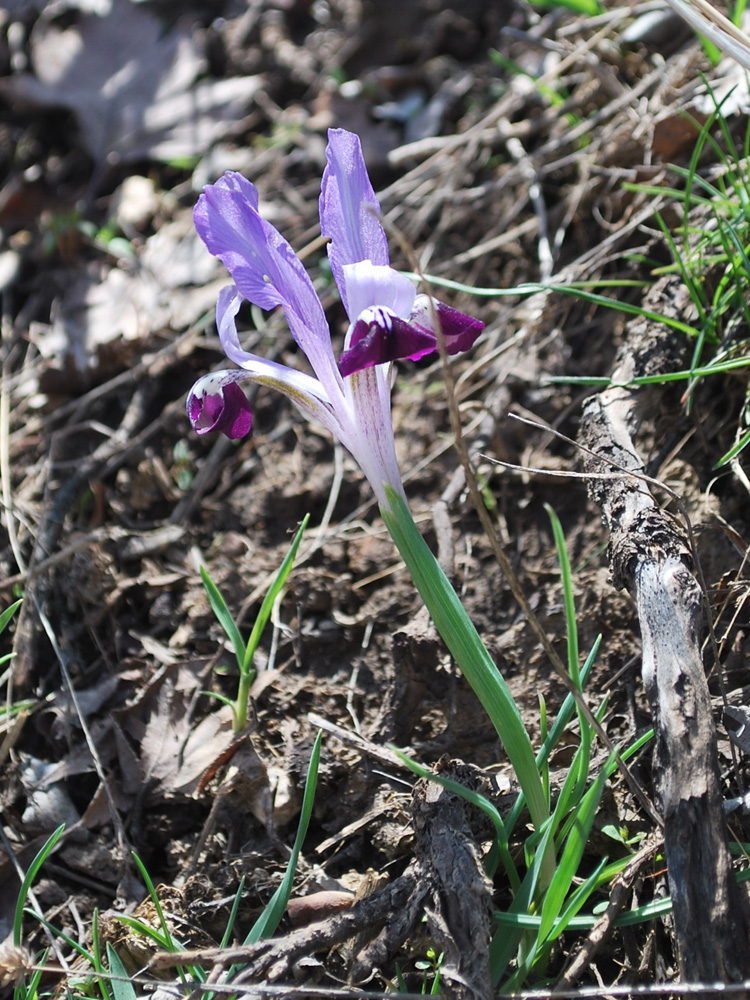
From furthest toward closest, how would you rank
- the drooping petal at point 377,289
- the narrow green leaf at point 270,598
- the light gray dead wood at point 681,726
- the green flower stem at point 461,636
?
1. the narrow green leaf at point 270,598
2. the green flower stem at point 461,636
3. the drooping petal at point 377,289
4. the light gray dead wood at point 681,726

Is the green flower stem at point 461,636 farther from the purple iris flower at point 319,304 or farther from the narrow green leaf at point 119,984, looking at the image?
the narrow green leaf at point 119,984

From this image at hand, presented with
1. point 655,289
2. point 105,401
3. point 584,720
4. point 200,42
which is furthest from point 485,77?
point 584,720

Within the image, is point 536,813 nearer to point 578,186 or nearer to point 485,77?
point 578,186

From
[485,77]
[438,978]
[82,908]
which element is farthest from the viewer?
[485,77]

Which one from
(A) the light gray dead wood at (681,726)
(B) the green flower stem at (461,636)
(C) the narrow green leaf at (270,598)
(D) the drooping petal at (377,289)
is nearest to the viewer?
(A) the light gray dead wood at (681,726)

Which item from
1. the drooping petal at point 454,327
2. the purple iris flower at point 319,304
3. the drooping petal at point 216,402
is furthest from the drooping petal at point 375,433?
the drooping petal at point 216,402

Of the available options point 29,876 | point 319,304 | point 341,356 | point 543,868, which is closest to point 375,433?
point 341,356

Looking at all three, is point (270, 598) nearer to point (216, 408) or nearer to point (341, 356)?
point (216, 408)
